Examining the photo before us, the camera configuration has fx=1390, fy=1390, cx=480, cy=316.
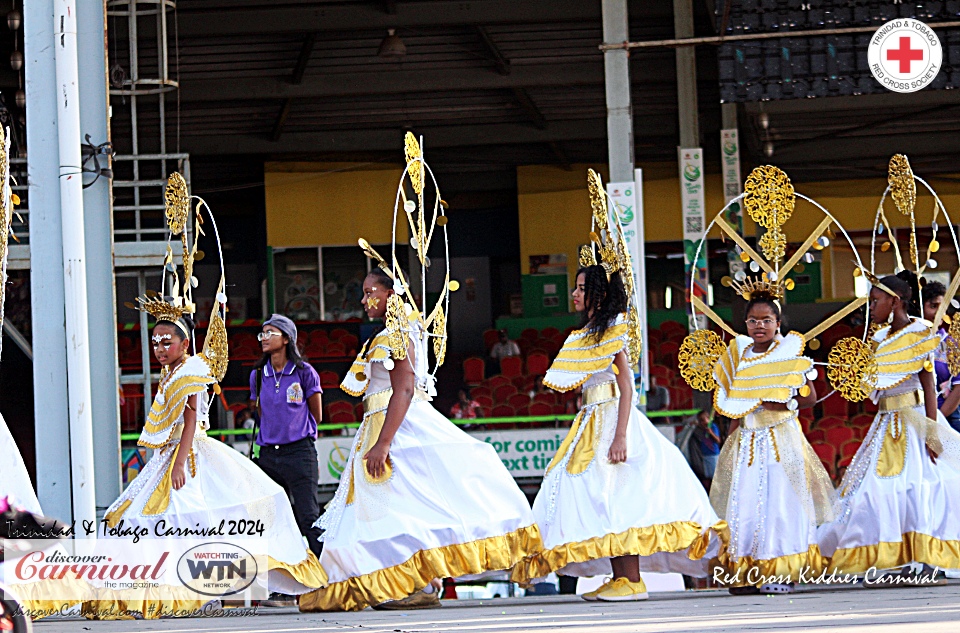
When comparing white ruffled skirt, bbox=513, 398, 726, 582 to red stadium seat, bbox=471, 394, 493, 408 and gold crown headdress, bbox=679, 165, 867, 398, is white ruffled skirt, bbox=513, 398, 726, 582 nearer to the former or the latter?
gold crown headdress, bbox=679, 165, 867, 398

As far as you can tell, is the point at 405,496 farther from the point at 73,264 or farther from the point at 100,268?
the point at 100,268

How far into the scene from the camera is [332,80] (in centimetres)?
1928

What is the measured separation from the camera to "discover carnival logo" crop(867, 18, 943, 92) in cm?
1139

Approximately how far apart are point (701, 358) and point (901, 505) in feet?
4.38

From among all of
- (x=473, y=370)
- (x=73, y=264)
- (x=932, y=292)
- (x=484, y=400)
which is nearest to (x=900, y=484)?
(x=932, y=292)

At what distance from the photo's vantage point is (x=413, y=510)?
6.77 m

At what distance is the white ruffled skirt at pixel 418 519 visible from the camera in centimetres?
668

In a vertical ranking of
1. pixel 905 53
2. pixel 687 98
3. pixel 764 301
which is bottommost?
pixel 764 301

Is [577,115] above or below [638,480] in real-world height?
above

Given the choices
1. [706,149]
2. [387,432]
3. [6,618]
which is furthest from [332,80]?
[6,618]

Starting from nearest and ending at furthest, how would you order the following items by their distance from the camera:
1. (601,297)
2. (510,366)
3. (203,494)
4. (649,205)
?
1. (203,494)
2. (601,297)
3. (510,366)
4. (649,205)

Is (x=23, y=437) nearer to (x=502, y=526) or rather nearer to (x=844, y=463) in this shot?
(x=844, y=463)

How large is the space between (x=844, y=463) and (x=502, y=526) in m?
9.01

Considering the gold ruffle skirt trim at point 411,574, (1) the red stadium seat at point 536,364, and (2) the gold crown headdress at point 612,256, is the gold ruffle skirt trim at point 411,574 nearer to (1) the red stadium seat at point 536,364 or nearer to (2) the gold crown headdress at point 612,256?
(2) the gold crown headdress at point 612,256
